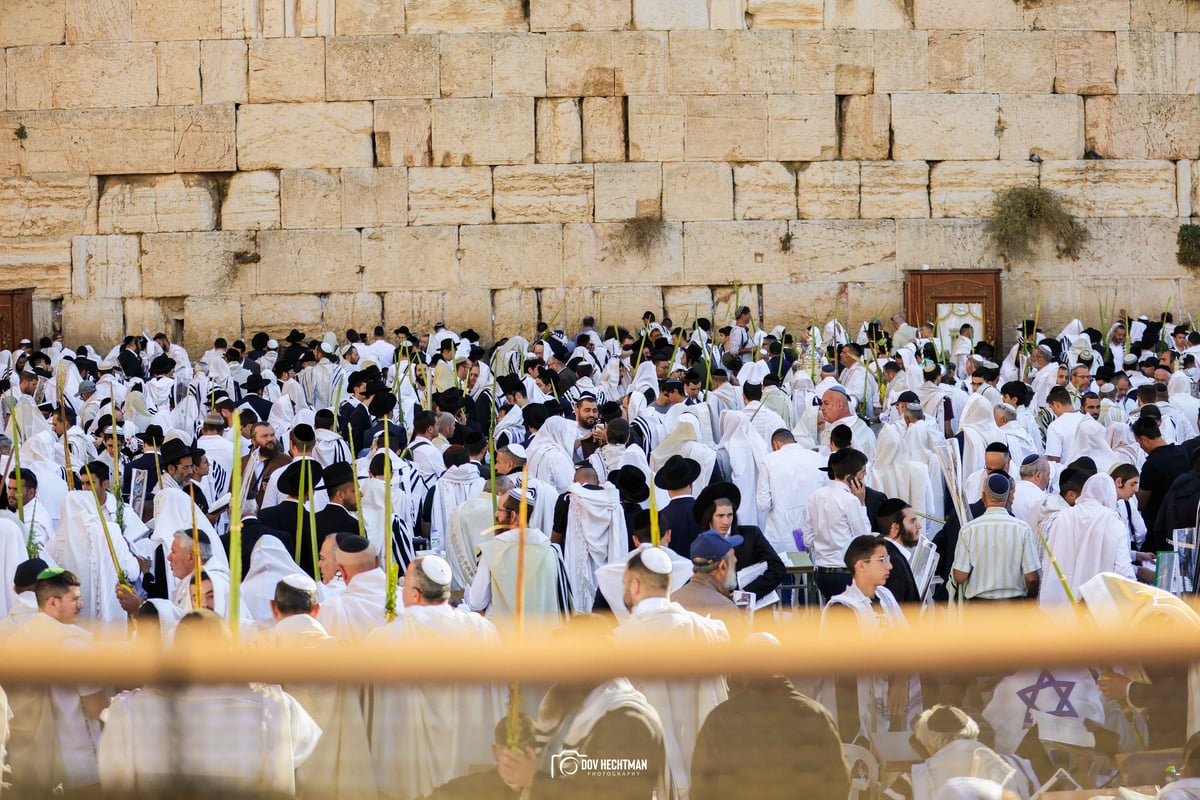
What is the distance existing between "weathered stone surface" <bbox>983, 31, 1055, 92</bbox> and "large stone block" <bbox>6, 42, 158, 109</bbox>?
428 inches

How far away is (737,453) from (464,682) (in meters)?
7.32

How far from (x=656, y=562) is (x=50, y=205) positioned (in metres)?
16.0

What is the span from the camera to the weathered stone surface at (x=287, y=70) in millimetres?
17922

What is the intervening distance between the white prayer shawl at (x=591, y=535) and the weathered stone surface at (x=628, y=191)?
11.0m

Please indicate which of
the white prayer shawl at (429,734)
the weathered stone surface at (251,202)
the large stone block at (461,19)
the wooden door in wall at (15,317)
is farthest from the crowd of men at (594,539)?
the large stone block at (461,19)

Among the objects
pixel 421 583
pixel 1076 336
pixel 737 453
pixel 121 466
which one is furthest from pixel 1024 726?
pixel 1076 336

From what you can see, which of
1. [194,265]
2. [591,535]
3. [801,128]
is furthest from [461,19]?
[591,535]

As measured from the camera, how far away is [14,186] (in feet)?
59.9

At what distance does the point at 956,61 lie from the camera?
1797 centimetres

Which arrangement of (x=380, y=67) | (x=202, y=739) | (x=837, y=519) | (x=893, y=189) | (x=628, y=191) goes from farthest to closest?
(x=893, y=189) < (x=628, y=191) < (x=380, y=67) < (x=837, y=519) < (x=202, y=739)

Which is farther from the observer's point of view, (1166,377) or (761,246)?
(761,246)

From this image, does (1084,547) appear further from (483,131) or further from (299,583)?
(483,131)

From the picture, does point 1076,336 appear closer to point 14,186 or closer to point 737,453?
point 737,453

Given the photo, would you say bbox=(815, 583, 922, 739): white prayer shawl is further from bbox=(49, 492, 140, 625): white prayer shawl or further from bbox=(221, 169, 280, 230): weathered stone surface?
bbox=(221, 169, 280, 230): weathered stone surface
